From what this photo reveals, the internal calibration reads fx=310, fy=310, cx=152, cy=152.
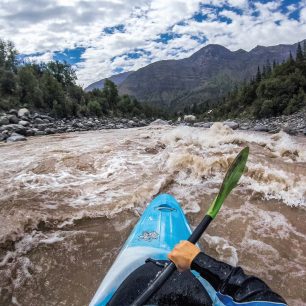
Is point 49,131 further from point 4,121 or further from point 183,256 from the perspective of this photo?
point 183,256

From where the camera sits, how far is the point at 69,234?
4277mm

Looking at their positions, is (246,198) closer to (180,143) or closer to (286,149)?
(286,149)

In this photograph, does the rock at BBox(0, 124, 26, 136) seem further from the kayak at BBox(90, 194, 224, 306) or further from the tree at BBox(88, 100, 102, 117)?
the tree at BBox(88, 100, 102, 117)

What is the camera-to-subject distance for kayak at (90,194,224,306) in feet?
7.34

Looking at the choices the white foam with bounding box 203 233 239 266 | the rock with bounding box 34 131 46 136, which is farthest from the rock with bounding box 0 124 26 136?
the white foam with bounding box 203 233 239 266

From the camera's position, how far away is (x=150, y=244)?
2.95 metres

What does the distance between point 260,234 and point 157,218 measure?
4.85ft

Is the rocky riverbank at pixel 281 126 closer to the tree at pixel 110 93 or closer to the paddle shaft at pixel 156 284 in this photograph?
the paddle shaft at pixel 156 284

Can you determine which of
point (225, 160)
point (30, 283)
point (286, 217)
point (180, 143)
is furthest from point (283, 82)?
point (30, 283)

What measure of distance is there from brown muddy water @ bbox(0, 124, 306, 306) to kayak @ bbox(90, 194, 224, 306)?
537 mm

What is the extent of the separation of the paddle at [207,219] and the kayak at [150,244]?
31cm

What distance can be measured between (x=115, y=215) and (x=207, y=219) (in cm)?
289

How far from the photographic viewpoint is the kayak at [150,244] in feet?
7.34

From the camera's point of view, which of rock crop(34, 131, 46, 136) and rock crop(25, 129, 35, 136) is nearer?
rock crop(25, 129, 35, 136)
